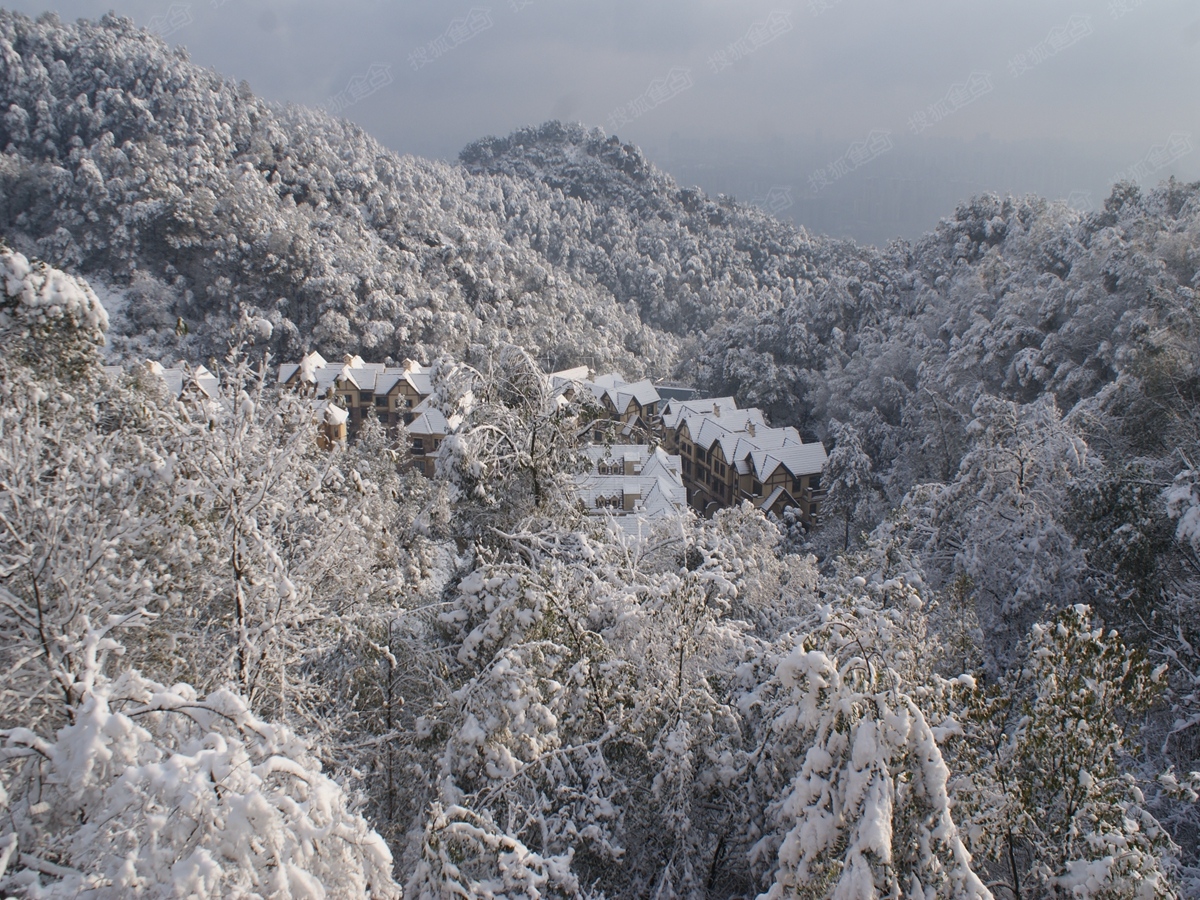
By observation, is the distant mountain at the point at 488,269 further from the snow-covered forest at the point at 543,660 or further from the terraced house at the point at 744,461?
the snow-covered forest at the point at 543,660

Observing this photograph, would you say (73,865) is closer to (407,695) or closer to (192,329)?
(407,695)

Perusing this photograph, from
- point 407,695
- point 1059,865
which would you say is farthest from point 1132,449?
point 407,695

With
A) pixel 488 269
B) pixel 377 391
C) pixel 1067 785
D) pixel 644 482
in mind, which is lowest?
pixel 1067 785

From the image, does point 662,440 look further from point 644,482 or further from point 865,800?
point 865,800

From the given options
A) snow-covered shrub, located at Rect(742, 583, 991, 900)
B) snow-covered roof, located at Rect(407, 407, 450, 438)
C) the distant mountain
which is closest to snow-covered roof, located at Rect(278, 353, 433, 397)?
the distant mountain

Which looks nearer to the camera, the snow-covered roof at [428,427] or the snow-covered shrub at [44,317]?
the snow-covered shrub at [44,317]

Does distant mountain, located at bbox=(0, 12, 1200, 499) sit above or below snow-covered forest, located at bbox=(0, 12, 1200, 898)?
above

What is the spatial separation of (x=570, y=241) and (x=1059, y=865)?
8357 centimetres

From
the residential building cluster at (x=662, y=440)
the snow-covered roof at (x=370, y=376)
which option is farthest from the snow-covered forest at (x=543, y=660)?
the snow-covered roof at (x=370, y=376)

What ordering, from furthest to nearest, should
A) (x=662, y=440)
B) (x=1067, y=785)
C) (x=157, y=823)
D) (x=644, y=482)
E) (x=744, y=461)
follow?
(x=744, y=461)
(x=662, y=440)
(x=644, y=482)
(x=1067, y=785)
(x=157, y=823)

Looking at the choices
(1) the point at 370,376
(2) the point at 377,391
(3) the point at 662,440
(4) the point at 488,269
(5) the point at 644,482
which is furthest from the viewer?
(4) the point at 488,269

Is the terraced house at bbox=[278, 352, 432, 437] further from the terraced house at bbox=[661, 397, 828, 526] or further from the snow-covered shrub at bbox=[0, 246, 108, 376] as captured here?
the snow-covered shrub at bbox=[0, 246, 108, 376]

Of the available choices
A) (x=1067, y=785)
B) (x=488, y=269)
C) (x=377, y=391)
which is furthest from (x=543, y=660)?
(x=488, y=269)

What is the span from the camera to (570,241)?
83188 mm
